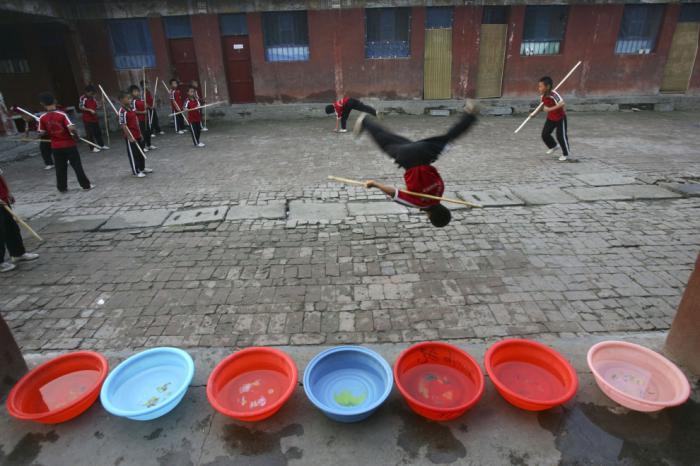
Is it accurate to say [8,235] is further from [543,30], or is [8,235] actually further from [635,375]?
[543,30]

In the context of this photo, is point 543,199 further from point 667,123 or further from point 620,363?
point 667,123

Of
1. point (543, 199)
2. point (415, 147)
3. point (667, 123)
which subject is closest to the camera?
point (415, 147)

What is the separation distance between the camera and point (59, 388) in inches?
128

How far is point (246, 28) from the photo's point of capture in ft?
49.3

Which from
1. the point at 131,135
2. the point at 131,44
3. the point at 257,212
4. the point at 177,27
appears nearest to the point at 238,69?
the point at 177,27

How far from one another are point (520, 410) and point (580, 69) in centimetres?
1666

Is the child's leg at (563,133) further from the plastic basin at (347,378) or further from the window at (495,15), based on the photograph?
the plastic basin at (347,378)

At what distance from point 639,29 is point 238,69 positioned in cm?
Result: 1547

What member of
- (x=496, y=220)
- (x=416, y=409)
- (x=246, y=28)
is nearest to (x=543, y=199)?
(x=496, y=220)

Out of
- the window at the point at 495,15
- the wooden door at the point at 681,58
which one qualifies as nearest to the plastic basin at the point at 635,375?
the window at the point at 495,15

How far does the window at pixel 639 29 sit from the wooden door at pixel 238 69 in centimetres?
1419

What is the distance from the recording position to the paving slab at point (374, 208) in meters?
6.87

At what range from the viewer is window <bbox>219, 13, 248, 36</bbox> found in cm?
1491

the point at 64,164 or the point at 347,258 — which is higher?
the point at 64,164
